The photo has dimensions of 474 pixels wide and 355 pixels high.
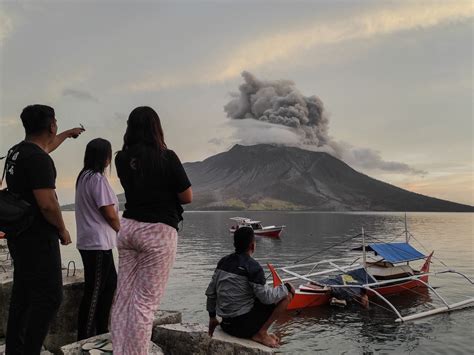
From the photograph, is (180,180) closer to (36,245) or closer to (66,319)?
(36,245)

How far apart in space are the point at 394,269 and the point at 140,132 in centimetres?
1862

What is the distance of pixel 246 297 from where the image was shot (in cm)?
485

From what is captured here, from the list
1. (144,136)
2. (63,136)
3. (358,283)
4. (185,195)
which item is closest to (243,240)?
(185,195)

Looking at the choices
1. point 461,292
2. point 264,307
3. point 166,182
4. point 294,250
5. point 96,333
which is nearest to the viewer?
point 166,182

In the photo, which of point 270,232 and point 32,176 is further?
point 270,232

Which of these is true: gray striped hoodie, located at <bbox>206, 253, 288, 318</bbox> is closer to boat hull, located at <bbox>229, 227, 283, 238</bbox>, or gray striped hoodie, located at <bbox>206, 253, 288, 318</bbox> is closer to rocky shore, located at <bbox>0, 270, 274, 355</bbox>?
rocky shore, located at <bbox>0, 270, 274, 355</bbox>

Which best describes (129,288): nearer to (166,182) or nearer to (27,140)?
(166,182)

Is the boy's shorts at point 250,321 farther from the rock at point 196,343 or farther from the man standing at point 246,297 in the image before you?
the rock at point 196,343

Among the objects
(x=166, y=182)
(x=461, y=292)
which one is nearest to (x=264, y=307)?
(x=166, y=182)

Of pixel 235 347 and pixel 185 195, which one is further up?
pixel 185 195

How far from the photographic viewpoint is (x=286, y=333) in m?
15.0

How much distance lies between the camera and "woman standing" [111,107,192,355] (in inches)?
129

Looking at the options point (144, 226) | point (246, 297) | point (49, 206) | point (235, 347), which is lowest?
point (235, 347)

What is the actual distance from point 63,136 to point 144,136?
1296mm
